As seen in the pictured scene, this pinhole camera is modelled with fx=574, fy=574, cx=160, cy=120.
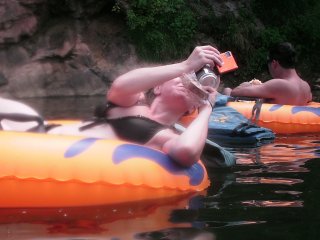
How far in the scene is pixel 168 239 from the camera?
1940 millimetres

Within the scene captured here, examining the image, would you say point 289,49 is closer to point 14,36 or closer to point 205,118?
point 205,118

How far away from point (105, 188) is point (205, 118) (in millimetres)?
572

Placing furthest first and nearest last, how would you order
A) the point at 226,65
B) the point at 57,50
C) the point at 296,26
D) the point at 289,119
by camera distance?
the point at 296,26 < the point at 57,50 < the point at 289,119 < the point at 226,65

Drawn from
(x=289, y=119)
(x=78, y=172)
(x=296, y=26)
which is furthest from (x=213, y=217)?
(x=296, y=26)

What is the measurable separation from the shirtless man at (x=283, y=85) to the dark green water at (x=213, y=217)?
2053 millimetres

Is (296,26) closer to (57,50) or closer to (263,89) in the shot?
(57,50)

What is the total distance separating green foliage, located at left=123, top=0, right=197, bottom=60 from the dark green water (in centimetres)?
877

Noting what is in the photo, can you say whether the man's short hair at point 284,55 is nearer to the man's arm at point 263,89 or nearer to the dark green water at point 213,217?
the man's arm at point 263,89

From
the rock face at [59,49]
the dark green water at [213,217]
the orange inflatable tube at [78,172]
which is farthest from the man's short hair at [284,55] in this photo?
the rock face at [59,49]

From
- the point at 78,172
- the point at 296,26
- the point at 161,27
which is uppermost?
the point at 296,26

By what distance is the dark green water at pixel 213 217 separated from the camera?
2.01m

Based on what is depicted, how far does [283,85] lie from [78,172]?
3001 mm

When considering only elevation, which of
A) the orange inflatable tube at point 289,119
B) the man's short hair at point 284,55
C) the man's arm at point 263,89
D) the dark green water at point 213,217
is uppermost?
the man's short hair at point 284,55

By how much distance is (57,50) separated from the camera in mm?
10461
